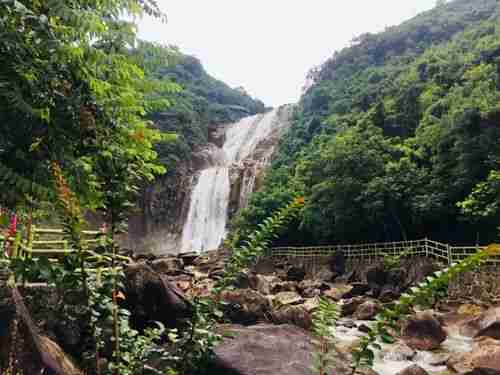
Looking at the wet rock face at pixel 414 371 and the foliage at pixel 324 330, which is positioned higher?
the foliage at pixel 324 330

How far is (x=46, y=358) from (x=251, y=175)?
3582cm

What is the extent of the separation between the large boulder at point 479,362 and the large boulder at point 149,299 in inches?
194

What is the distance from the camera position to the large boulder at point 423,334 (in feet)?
29.7

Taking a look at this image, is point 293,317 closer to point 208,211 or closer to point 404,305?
point 404,305

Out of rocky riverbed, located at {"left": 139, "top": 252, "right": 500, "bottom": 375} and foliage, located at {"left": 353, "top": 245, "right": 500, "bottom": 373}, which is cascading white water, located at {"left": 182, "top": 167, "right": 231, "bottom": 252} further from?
foliage, located at {"left": 353, "top": 245, "right": 500, "bottom": 373}

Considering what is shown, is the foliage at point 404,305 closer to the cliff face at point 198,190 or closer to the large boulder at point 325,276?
the large boulder at point 325,276

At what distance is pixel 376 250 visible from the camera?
20.7 metres

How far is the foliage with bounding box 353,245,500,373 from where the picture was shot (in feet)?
5.38

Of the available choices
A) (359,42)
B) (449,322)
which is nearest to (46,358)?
(449,322)

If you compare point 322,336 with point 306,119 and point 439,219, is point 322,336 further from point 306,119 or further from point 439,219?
point 306,119

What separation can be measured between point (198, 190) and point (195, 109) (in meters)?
20.9

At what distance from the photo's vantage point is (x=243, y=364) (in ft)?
14.7

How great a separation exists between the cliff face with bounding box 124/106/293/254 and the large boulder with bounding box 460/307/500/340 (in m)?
26.5

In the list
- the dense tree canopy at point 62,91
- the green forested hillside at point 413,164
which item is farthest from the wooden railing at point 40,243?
the green forested hillside at point 413,164
